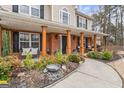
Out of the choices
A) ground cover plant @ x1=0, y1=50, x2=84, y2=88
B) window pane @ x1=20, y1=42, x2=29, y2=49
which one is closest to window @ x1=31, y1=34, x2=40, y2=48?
window pane @ x1=20, y1=42, x2=29, y2=49

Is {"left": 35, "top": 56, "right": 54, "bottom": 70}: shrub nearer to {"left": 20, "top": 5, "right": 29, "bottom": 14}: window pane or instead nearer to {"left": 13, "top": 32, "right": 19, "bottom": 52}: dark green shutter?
{"left": 13, "top": 32, "right": 19, "bottom": 52}: dark green shutter

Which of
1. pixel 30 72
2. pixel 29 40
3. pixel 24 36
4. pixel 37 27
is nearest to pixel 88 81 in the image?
pixel 30 72

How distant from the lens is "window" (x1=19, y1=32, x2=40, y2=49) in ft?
51.1

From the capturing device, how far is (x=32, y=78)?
8242mm

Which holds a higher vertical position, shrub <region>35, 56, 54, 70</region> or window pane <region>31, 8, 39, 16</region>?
window pane <region>31, 8, 39, 16</region>

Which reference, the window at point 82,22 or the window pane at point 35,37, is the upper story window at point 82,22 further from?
the window pane at point 35,37

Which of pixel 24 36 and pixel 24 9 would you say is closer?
pixel 24 9

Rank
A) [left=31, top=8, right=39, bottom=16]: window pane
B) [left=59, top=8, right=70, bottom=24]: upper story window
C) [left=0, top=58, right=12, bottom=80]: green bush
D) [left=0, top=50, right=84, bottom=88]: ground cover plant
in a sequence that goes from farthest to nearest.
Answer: [left=59, top=8, right=70, bottom=24]: upper story window → [left=31, top=8, right=39, bottom=16]: window pane → [left=0, top=58, right=12, bottom=80]: green bush → [left=0, top=50, right=84, bottom=88]: ground cover plant

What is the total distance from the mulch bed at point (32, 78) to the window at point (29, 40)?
6796 millimetres

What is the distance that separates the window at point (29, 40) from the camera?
15578 millimetres

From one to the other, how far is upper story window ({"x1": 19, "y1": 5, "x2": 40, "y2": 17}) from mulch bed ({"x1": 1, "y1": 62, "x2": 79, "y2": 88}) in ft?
23.7

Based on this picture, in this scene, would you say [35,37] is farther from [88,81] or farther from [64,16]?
[88,81]

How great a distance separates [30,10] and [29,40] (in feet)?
8.09
